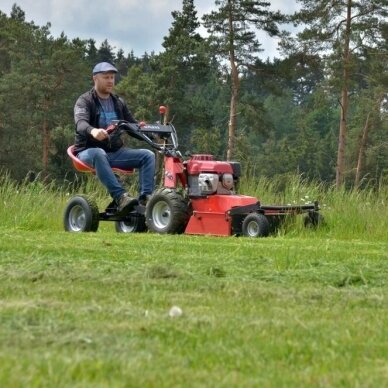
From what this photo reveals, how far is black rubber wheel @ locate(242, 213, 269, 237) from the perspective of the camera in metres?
9.23

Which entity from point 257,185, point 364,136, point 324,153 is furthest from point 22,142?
point 257,185

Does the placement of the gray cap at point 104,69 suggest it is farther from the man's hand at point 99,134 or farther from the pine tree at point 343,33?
the pine tree at point 343,33

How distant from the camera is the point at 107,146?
32.3 feet

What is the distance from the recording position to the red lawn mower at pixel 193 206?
9445mm

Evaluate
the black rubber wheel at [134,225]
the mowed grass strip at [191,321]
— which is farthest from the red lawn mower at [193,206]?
the mowed grass strip at [191,321]

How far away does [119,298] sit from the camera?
12.7 feet

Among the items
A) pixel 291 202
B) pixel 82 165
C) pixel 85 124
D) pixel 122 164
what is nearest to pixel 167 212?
pixel 122 164

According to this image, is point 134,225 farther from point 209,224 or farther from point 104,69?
point 104,69

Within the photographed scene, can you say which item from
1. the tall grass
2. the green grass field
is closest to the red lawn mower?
the tall grass

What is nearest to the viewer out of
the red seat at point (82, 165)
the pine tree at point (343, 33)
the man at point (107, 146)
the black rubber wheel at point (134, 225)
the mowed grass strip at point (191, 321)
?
the mowed grass strip at point (191, 321)

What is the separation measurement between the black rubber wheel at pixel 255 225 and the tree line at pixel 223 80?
63.5 feet

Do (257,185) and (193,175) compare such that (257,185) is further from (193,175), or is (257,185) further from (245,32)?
(245,32)

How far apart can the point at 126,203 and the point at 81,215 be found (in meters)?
0.61

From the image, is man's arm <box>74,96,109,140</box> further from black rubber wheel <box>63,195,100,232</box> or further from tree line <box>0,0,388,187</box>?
tree line <box>0,0,388,187</box>
